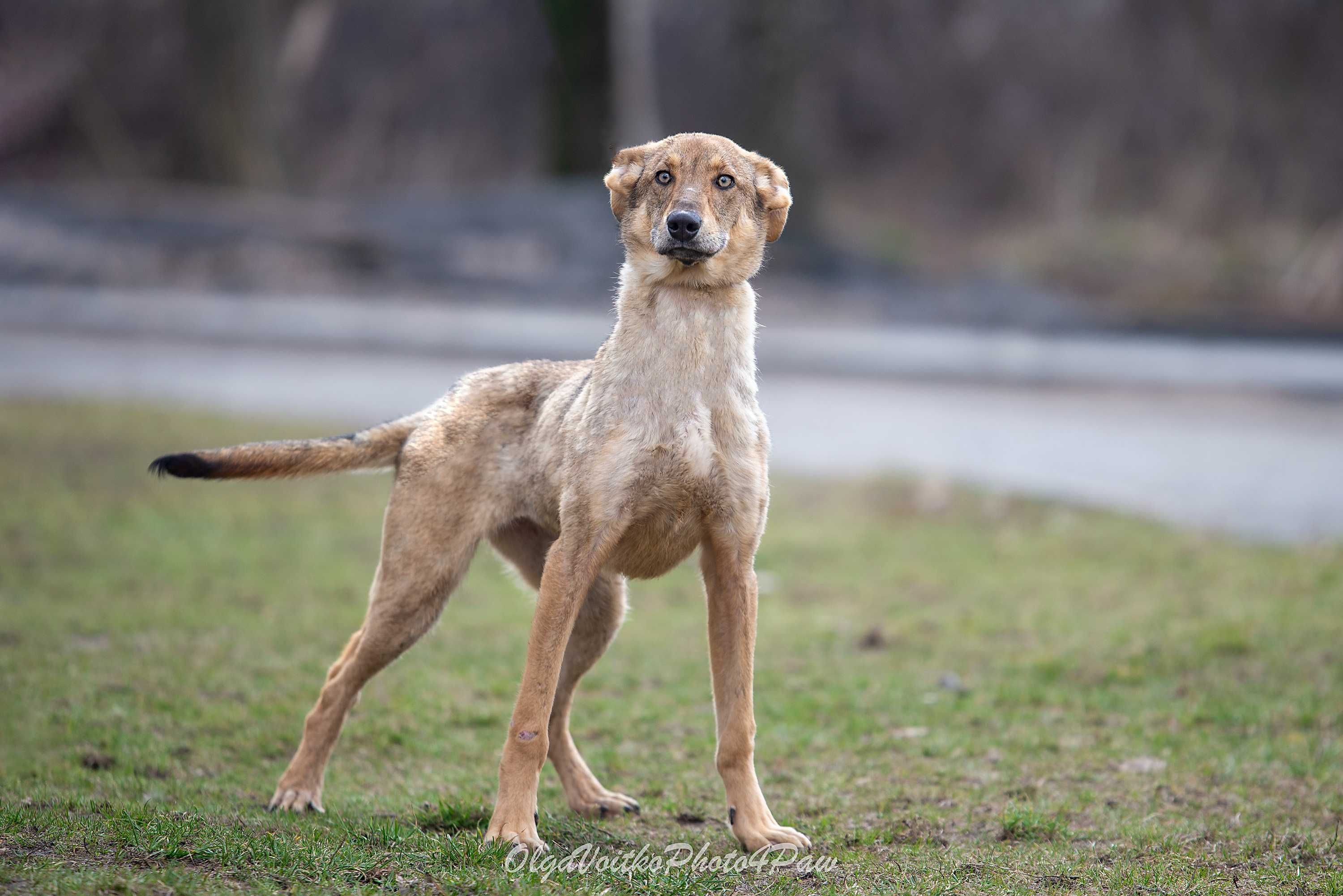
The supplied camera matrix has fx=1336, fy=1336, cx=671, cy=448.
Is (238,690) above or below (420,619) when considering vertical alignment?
below

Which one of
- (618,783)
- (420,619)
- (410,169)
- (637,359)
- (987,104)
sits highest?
(987,104)

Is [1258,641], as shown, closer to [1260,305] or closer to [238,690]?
[238,690]

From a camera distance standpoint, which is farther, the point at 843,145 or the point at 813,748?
the point at 843,145

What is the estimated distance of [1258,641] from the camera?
275 inches

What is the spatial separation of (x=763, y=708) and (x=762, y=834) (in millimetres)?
2009

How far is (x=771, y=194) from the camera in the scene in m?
4.53

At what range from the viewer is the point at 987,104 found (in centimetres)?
2422

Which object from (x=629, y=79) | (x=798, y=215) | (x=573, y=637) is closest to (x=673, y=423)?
(x=573, y=637)

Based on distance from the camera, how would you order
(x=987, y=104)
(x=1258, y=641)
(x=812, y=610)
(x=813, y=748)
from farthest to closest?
(x=987, y=104) < (x=812, y=610) < (x=1258, y=641) < (x=813, y=748)

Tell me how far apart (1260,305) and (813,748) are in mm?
14965

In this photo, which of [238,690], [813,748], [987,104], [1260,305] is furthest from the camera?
[987,104]

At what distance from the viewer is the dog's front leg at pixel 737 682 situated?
4352 millimetres

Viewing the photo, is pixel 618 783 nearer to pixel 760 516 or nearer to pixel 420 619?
A: pixel 420 619

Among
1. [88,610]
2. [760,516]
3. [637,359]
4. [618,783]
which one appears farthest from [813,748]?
[88,610]
